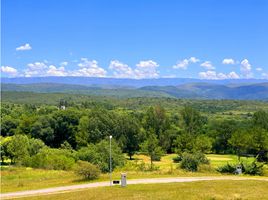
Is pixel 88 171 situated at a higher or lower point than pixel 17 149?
higher

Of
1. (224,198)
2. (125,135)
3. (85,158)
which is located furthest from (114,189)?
(125,135)

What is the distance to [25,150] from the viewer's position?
244 ft

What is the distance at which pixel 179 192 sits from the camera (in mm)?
31641

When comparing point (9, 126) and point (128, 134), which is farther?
point (9, 126)

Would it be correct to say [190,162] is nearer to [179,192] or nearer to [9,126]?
[179,192]

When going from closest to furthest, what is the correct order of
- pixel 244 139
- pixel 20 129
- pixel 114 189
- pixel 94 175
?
pixel 114 189
pixel 94 175
pixel 244 139
pixel 20 129

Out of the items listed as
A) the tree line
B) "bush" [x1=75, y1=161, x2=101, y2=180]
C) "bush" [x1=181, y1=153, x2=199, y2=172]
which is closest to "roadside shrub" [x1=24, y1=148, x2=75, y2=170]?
the tree line

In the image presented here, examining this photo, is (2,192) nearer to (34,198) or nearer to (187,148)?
(34,198)

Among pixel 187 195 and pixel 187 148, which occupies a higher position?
pixel 187 195

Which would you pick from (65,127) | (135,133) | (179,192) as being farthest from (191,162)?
(65,127)

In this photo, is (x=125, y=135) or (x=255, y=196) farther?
A: (x=125, y=135)

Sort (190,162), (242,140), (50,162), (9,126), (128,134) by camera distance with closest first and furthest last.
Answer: (190,162)
(50,162)
(242,140)
(128,134)
(9,126)

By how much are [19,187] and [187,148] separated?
5357cm

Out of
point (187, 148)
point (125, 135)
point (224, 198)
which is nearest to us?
point (224, 198)
